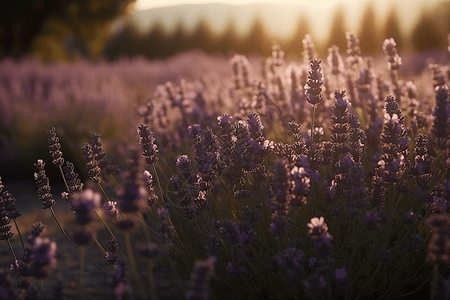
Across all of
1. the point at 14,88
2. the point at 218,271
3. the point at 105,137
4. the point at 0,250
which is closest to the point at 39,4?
the point at 14,88

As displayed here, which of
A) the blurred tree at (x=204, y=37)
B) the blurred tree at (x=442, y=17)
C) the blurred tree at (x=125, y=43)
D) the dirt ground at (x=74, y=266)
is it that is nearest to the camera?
the dirt ground at (x=74, y=266)

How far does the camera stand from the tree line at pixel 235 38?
42.2 meters

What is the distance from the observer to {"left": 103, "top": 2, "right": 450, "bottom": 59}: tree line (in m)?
42.2

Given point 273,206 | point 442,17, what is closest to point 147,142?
point 273,206

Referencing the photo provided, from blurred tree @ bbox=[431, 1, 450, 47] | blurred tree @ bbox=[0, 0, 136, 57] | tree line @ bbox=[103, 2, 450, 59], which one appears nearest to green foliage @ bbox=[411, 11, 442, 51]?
blurred tree @ bbox=[431, 1, 450, 47]

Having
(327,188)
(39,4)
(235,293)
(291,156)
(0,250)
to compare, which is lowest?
(0,250)

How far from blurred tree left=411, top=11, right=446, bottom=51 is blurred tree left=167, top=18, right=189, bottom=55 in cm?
2217

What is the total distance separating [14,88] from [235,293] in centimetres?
796

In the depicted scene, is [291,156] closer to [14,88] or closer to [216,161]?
[216,161]

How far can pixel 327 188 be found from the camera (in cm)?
227

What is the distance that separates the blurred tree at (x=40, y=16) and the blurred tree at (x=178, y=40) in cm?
2536

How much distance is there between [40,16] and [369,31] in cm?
3078

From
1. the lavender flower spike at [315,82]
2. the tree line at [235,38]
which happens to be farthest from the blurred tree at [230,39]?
the lavender flower spike at [315,82]

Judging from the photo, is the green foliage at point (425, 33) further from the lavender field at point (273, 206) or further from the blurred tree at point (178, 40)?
the lavender field at point (273, 206)
